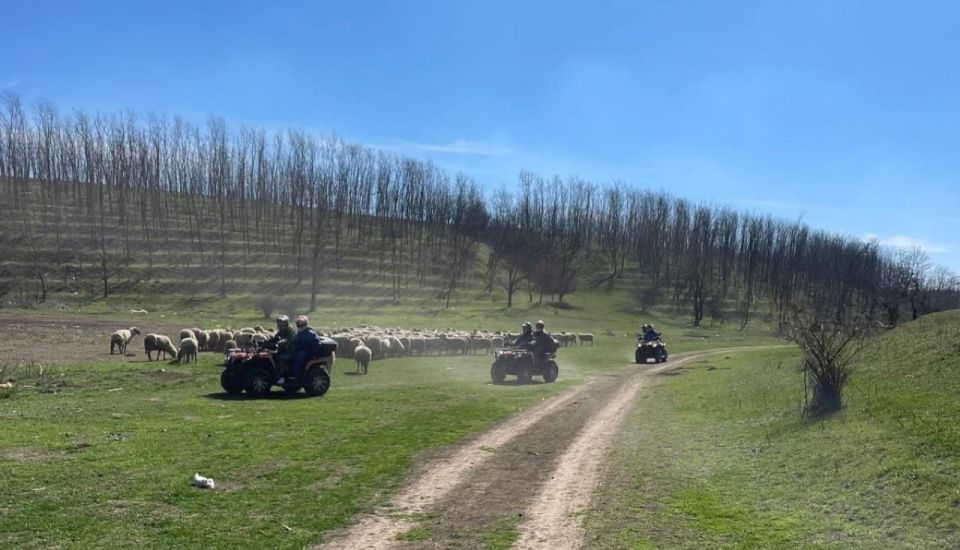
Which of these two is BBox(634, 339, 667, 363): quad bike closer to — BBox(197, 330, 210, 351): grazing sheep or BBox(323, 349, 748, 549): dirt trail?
BBox(197, 330, 210, 351): grazing sheep

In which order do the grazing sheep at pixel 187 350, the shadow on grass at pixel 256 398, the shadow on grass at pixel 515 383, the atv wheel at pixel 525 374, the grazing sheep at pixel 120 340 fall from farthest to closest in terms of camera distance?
the grazing sheep at pixel 120 340 → the grazing sheep at pixel 187 350 → the atv wheel at pixel 525 374 → the shadow on grass at pixel 515 383 → the shadow on grass at pixel 256 398

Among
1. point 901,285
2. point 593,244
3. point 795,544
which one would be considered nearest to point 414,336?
point 795,544

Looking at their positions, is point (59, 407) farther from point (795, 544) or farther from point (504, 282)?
point (504, 282)

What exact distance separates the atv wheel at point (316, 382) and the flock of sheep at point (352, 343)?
15.1 feet

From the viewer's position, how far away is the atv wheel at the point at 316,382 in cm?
2055

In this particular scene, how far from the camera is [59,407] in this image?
16.4 metres

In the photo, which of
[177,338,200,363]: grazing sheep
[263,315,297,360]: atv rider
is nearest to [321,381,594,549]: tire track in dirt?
[263,315,297,360]: atv rider

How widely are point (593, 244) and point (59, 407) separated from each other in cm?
13470

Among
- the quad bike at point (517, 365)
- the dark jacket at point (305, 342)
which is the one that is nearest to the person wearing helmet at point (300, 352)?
the dark jacket at point (305, 342)

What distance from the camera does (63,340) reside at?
36125 millimetres

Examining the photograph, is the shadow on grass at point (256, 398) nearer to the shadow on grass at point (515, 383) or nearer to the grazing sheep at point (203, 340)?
the shadow on grass at point (515, 383)

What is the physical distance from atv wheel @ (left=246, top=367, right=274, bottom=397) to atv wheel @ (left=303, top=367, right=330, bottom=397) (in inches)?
40.2

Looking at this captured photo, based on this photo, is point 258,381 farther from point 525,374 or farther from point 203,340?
point 203,340

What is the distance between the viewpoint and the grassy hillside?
819cm
